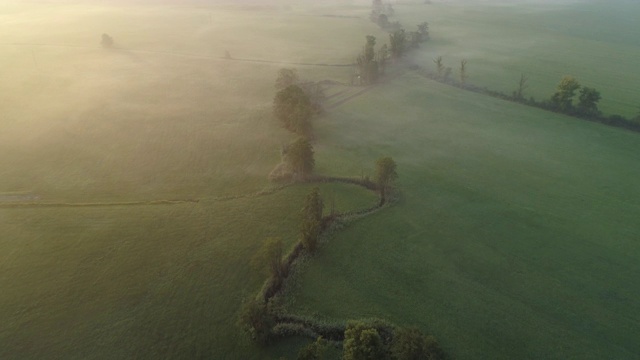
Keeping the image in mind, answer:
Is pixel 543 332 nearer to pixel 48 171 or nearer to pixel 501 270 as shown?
pixel 501 270

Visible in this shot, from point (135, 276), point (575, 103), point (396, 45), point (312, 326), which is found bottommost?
point (312, 326)

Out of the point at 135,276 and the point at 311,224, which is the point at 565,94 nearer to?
the point at 311,224

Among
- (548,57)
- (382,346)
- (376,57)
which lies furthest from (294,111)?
(548,57)

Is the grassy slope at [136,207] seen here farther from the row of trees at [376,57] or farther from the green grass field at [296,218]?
the row of trees at [376,57]

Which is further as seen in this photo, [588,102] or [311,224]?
[588,102]

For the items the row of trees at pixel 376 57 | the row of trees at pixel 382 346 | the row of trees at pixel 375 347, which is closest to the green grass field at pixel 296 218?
the row of trees at pixel 382 346

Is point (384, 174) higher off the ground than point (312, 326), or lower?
higher

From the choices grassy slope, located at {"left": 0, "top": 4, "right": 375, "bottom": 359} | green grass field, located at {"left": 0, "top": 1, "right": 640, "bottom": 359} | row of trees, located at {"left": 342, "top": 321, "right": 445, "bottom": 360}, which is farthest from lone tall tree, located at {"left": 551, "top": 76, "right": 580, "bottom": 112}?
row of trees, located at {"left": 342, "top": 321, "right": 445, "bottom": 360}

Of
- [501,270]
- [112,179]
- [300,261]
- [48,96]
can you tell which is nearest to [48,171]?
[112,179]
